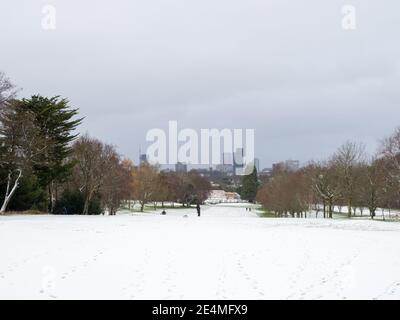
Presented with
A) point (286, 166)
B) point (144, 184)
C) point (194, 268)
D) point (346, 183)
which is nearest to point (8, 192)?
point (194, 268)

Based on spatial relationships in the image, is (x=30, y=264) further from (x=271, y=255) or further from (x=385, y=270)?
(x=385, y=270)

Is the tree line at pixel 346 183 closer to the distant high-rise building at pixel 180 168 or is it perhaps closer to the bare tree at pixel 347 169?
the bare tree at pixel 347 169

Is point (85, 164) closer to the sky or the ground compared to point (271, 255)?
closer to the sky

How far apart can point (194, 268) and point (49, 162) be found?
34.5 m

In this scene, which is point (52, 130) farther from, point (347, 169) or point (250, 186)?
point (250, 186)

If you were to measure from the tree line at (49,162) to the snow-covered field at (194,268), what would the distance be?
68.7 ft

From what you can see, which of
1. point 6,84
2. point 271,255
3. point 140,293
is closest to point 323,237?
point 271,255

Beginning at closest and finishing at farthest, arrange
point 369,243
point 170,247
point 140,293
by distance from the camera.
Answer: point 140,293 < point 170,247 < point 369,243

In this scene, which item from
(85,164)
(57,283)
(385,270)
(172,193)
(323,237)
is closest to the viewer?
(57,283)

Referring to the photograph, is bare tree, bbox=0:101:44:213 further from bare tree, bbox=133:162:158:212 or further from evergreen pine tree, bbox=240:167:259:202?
evergreen pine tree, bbox=240:167:259:202

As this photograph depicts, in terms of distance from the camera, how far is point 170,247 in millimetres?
17438

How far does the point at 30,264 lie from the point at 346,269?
380 inches

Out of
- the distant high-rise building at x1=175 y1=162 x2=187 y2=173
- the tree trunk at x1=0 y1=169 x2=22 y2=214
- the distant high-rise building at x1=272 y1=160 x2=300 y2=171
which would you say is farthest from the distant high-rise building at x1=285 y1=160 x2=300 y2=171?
the tree trunk at x1=0 y1=169 x2=22 y2=214
